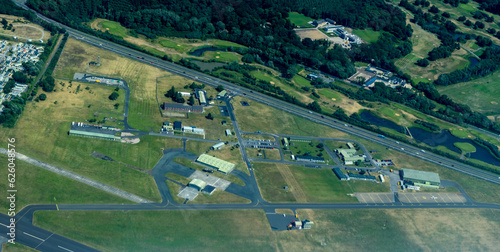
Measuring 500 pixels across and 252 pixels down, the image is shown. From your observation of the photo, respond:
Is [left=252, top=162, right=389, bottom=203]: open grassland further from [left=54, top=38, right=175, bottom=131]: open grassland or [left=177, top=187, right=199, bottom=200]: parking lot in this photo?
[left=54, top=38, right=175, bottom=131]: open grassland

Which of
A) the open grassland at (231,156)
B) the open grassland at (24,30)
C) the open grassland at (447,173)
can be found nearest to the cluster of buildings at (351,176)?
the open grassland at (447,173)

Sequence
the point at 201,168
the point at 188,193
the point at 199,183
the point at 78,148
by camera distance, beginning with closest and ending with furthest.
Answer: the point at 188,193
the point at 199,183
the point at 78,148
the point at 201,168

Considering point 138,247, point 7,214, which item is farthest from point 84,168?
point 138,247

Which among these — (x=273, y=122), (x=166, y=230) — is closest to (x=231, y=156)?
(x=273, y=122)

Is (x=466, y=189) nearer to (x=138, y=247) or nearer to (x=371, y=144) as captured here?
(x=371, y=144)

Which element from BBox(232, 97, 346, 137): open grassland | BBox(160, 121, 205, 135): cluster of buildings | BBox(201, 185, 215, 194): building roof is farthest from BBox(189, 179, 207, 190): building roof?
BBox(232, 97, 346, 137): open grassland

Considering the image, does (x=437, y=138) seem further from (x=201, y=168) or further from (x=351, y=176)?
(x=201, y=168)
